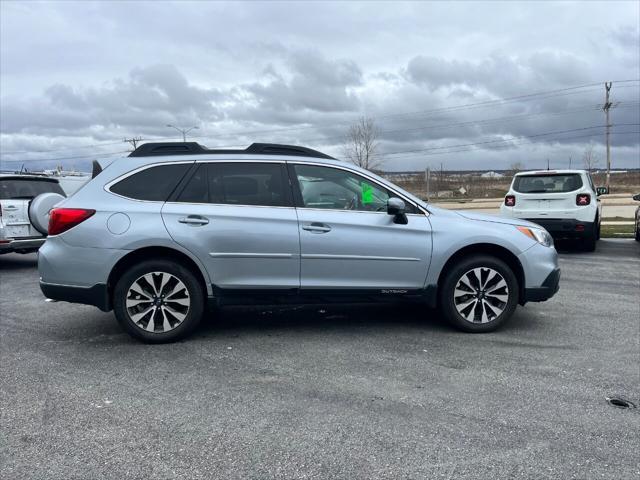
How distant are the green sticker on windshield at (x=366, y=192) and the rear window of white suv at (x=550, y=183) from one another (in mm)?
7224

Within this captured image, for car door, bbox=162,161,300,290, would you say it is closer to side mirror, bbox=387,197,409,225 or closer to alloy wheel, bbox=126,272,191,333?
alloy wheel, bbox=126,272,191,333

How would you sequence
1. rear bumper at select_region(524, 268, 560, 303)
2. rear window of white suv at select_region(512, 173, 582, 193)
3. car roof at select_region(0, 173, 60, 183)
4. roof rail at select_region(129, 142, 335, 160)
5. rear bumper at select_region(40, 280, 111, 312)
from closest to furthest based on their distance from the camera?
1. rear bumper at select_region(40, 280, 111, 312)
2. roof rail at select_region(129, 142, 335, 160)
3. rear bumper at select_region(524, 268, 560, 303)
4. car roof at select_region(0, 173, 60, 183)
5. rear window of white suv at select_region(512, 173, 582, 193)

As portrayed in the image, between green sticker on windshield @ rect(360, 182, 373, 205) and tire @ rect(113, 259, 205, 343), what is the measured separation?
176cm

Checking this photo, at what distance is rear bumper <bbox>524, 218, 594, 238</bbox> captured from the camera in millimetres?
10641

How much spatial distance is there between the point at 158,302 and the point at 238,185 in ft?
4.25

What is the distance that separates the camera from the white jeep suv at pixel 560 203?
35.0ft

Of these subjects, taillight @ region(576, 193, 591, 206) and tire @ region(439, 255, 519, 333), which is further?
taillight @ region(576, 193, 591, 206)

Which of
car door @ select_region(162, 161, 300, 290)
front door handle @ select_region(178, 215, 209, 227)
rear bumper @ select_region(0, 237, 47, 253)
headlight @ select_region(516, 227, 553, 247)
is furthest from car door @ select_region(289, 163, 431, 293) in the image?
rear bumper @ select_region(0, 237, 47, 253)

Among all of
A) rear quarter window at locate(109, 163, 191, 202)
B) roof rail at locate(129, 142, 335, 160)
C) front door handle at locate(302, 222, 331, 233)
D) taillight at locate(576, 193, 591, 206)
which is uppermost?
roof rail at locate(129, 142, 335, 160)

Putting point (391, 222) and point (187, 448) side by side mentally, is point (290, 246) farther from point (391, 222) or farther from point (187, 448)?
point (187, 448)

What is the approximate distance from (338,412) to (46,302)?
4.97m

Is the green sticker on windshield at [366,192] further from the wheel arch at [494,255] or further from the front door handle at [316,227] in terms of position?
the wheel arch at [494,255]

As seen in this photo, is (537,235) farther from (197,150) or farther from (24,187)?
(24,187)

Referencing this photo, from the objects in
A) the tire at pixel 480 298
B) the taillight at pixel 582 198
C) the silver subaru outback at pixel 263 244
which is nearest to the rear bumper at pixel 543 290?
the silver subaru outback at pixel 263 244
